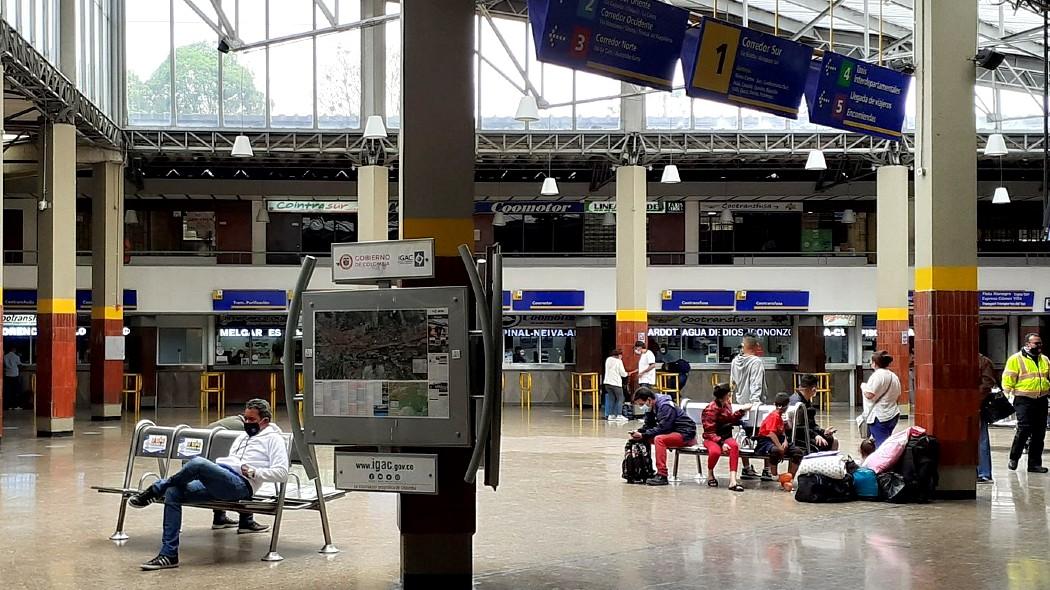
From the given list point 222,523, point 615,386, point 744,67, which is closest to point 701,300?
point 615,386

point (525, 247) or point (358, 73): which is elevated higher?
point (358, 73)

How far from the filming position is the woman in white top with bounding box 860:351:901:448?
14086mm

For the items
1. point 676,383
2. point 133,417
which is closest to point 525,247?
point 676,383

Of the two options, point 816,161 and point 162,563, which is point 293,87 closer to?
point 816,161

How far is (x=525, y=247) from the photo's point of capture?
36031 mm

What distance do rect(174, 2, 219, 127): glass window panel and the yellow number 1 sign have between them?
19.6m

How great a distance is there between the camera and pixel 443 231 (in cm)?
788

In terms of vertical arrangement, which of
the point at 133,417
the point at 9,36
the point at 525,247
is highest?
the point at 9,36

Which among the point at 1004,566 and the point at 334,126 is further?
the point at 334,126

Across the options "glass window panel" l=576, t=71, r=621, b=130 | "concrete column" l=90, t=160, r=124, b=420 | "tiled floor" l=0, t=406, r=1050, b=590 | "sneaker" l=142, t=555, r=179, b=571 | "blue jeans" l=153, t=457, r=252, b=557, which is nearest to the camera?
"tiled floor" l=0, t=406, r=1050, b=590

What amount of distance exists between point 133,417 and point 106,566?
68.1 feet

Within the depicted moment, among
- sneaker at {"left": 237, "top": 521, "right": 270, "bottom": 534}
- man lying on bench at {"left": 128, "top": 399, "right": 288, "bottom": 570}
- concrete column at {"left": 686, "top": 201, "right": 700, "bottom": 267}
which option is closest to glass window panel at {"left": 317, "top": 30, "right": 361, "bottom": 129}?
concrete column at {"left": 686, "top": 201, "right": 700, "bottom": 267}

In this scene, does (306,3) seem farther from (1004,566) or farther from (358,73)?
(1004,566)

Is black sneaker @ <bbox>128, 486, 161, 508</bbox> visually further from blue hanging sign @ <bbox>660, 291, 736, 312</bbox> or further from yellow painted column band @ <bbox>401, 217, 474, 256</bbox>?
blue hanging sign @ <bbox>660, 291, 736, 312</bbox>
